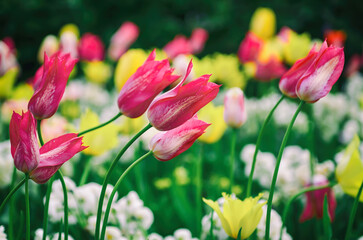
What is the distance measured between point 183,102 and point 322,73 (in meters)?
0.21

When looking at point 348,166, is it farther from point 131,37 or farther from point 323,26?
point 323,26

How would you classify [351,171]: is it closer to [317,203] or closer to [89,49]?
[317,203]

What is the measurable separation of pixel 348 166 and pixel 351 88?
179 cm

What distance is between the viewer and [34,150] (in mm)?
474

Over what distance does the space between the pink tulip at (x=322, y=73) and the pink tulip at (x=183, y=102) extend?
0.15 metres

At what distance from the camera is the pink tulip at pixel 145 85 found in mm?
532

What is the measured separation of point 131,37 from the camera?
215 centimetres

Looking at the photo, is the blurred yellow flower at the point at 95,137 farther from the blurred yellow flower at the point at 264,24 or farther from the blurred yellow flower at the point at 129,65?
the blurred yellow flower at the point at 264,24

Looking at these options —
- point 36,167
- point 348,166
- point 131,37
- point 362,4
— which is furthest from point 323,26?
point 36,167

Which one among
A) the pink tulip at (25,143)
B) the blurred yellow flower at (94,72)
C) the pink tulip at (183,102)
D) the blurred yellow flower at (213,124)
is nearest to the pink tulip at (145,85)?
the pink tulip at (183,102)

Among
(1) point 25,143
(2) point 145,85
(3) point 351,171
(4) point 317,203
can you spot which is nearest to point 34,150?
(1) point 25,143

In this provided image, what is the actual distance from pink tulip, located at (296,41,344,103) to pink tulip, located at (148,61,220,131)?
0.49ft

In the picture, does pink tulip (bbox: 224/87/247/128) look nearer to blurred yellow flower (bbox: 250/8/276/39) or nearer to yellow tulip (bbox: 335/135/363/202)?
yellow tulip (bbox: 335/135/363/202)

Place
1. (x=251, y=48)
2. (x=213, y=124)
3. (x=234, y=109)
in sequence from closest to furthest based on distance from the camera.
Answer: (x=234, y=109) → (x=213, y=124) → (x=251, y=48)
